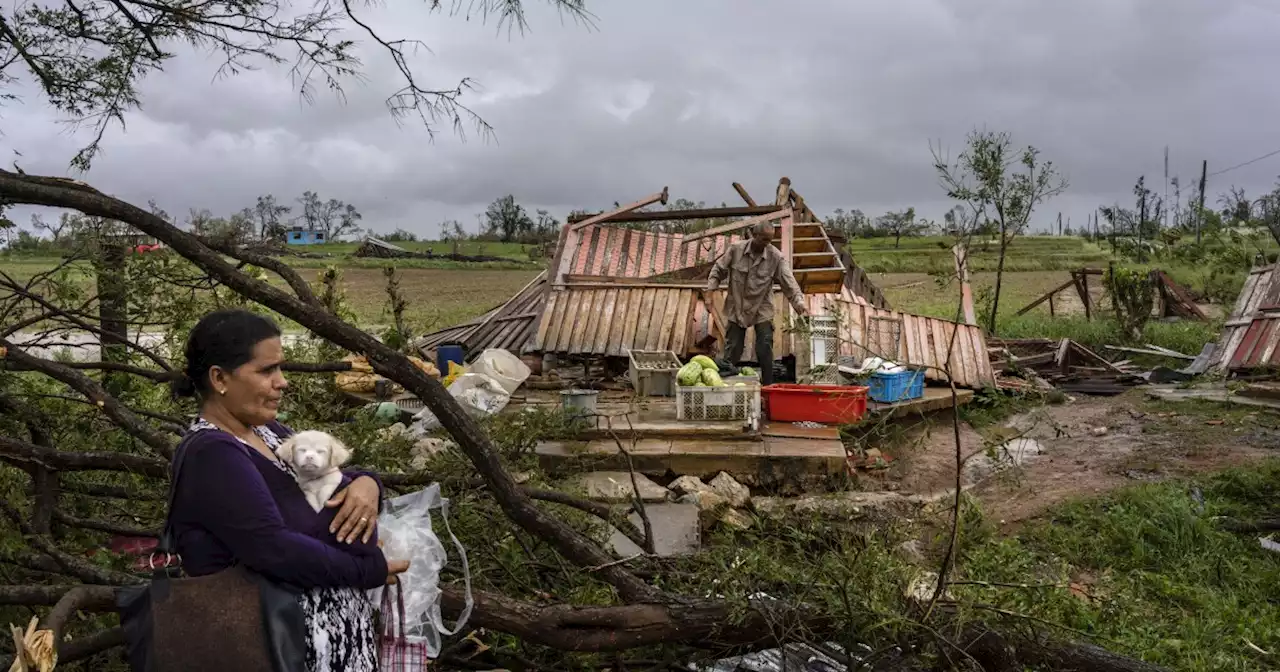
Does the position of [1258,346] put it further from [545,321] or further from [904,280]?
[904,280]

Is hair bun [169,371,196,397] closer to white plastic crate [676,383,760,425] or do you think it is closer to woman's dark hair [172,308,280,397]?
woman's dark hair [172,308,280,397]

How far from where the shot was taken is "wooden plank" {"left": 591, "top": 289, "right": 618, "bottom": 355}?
10.5 metres

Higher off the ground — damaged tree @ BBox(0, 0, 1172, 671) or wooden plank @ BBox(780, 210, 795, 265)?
wooden plank @ BBox(780, 210, 795, 265)

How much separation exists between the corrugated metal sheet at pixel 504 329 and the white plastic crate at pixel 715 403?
3622mm

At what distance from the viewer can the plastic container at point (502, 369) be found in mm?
8953

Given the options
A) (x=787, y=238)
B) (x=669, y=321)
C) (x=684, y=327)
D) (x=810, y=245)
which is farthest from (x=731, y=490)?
(x=810, y=245)

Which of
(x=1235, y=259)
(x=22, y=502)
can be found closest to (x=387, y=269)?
(x=22, y=502)

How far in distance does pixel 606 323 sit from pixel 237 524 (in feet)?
29.3

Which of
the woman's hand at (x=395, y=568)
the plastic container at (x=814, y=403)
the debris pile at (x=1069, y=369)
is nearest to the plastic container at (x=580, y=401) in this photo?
the plastic container at (x=814, y=403)

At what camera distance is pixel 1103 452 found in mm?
8758

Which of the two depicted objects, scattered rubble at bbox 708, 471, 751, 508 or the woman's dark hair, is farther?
scattered rubble at bbox 708, 471, 751, 508

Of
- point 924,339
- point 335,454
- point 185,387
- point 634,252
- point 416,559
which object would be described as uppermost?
point 634,252

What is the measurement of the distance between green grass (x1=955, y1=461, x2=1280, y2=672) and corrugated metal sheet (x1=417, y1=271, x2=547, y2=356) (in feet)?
22.3

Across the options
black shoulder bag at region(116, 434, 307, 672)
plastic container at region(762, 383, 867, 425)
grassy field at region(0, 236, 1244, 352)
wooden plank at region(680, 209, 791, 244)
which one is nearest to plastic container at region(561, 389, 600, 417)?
plastic container at region(762, 383, 867, 425)
